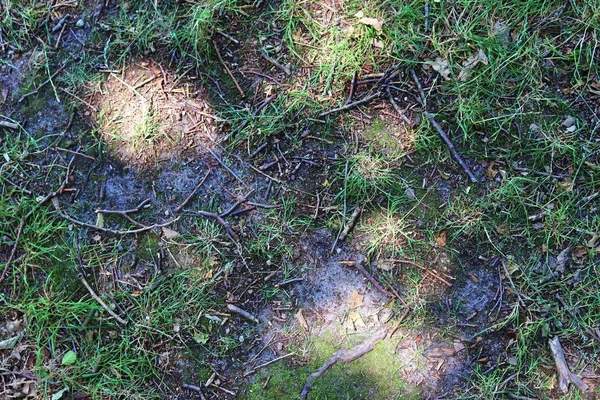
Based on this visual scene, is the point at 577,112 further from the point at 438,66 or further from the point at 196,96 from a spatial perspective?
the point at 196,96

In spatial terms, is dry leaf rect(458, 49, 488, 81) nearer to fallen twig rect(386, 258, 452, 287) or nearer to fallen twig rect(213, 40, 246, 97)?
fallen twig rect(386, 258, 452, 287)

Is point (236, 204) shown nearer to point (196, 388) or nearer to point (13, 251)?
point (196, 388)

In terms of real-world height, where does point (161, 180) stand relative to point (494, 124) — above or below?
below

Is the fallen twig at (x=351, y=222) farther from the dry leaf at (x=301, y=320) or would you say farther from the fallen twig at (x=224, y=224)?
the fallen twig at (x=224, y=224)

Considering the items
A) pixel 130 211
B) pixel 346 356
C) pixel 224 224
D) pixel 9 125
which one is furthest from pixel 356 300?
pixel 9 125

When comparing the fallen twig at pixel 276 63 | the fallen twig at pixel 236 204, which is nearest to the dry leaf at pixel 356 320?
the fallen twig at pixel 236 204

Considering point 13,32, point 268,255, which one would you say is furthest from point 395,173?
point 13,32

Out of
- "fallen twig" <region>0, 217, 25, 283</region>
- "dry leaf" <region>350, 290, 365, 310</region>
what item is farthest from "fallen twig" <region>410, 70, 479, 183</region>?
"fallen twig" <region>0, 217, 25, 283</region>

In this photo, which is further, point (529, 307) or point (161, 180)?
point (161, 180)
